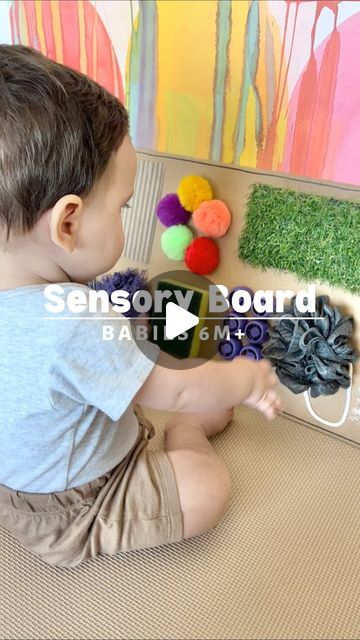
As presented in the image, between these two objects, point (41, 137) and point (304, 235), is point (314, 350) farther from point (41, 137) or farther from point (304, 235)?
point (41, 137)

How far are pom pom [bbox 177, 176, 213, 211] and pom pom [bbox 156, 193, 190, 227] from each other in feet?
0.07

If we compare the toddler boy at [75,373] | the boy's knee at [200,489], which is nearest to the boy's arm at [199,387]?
the toddler boy at [75,373]

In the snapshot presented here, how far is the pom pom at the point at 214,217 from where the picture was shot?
1.03m

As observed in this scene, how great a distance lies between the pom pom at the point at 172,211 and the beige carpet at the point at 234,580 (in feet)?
1.53

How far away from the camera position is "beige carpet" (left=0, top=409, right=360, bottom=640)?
71 cm

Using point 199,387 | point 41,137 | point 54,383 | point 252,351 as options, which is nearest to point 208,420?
point 252,351


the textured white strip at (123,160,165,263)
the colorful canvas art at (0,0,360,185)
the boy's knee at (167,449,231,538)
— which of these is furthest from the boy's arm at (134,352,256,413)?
the textured white strip at (123,160,165,263)

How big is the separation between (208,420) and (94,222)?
43 cm

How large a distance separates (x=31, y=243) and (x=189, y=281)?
0.48 meters

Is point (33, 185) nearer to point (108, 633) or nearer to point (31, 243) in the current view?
point (31, 243)

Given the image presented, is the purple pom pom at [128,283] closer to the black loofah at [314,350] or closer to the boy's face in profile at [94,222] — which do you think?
the black loofah at [314,350]

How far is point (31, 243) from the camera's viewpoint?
26.7 inches

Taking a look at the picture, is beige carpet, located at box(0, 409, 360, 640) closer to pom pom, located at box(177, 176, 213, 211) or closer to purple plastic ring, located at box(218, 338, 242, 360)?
purple plastic ring, located at box(218, 338, 242, 360)

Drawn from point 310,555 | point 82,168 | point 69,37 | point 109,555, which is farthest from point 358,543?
point 69,37
